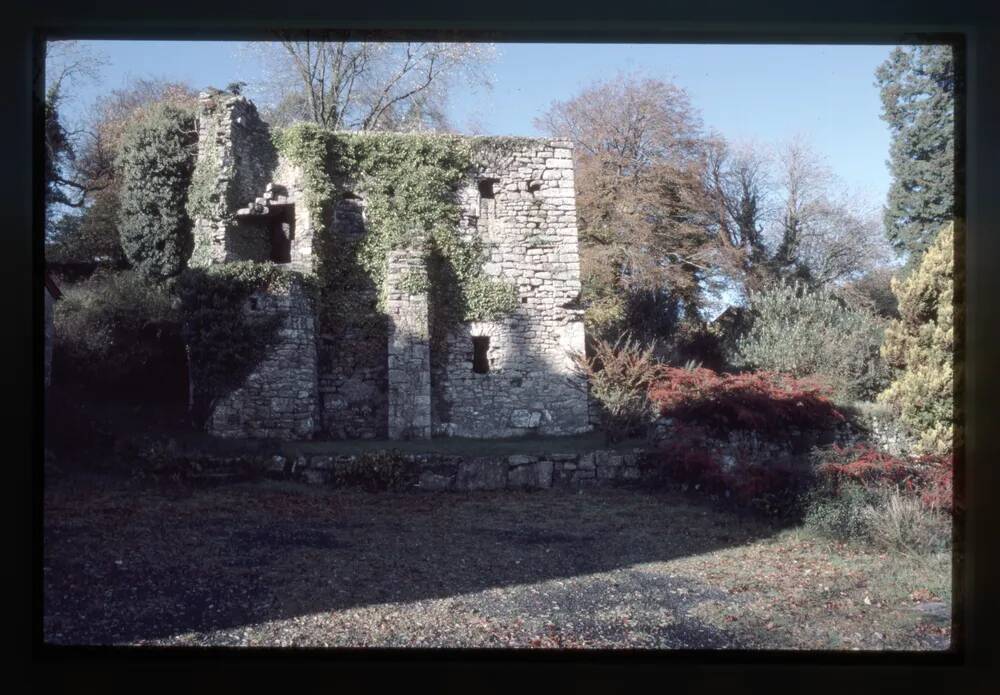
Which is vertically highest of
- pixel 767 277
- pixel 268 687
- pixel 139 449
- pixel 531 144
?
pixel 531 144

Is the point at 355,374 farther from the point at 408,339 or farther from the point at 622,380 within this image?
the point at 622,380

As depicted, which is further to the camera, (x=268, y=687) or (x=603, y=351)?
(x=603, y=351)

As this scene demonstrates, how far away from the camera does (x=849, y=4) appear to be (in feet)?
11.9

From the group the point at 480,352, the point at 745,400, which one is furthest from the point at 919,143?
the point at 480,352

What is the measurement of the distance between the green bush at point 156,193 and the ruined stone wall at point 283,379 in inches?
23.0

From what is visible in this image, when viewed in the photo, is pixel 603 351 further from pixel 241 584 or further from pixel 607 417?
pixel 241 584

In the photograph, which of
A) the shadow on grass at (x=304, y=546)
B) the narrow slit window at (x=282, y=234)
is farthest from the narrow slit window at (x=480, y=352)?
the narrow slit window at (x=282, y=234)

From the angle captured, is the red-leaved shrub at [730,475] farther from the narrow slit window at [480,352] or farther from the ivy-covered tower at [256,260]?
the ivy-covered tower at [256,260]

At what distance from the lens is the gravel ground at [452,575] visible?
11.9 feet

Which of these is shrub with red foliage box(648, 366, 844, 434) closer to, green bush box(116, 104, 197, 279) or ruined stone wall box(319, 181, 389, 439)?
ruined stone wall box(319, 181, 389, 439)

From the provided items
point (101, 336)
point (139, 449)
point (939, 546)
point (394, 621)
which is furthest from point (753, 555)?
point (101, 336)

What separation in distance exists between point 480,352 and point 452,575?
1466 millimetres

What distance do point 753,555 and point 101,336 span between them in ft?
13.7

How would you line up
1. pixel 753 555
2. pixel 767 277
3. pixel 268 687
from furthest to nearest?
pixel 767 277 → pixel 753 555 → pixel 268 687
